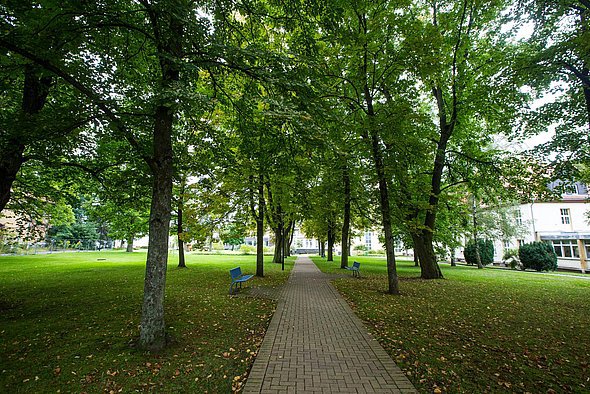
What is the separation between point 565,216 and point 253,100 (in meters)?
43.6

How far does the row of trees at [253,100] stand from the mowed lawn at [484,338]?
2.61 meters

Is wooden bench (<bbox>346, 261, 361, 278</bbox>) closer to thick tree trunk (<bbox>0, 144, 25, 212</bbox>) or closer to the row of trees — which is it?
the row of trees

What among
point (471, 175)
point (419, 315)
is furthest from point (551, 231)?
point (419, 315)

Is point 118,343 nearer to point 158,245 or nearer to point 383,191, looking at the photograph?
point 158,245

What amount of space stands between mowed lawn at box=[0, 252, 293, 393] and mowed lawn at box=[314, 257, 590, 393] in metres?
2.94

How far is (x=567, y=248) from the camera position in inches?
1247

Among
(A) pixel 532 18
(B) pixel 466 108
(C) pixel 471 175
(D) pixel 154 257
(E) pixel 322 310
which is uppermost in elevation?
(A) pixel 532 18

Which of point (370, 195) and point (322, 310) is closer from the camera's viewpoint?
point (322, 310)

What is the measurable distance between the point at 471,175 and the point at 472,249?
839 inches

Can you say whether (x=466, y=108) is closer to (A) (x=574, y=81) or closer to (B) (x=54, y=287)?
(A) (x=574, y=81)

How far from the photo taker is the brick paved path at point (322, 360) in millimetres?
4035

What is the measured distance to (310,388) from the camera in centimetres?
396

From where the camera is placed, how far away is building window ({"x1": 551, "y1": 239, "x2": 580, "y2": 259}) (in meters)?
30.7

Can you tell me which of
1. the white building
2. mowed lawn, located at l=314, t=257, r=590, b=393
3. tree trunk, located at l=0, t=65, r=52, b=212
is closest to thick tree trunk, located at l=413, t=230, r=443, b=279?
mowed lawn, located at l=314, t=257, r=590, b=393
